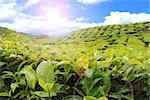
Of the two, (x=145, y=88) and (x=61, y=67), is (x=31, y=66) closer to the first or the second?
(x=61, y=67)

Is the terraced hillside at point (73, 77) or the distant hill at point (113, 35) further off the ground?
the distant hill at point (113, 35)

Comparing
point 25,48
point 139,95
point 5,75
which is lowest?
point 139,95

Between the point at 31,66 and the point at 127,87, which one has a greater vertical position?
the point at 31,66

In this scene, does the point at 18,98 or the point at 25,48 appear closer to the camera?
the point at 18,98

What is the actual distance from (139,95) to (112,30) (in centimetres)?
1876

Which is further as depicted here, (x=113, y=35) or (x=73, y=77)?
(x=113, y=35)

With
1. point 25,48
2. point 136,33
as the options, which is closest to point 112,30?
point 136,33

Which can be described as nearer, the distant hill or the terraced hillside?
the terraced hillside

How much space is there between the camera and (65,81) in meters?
2.08

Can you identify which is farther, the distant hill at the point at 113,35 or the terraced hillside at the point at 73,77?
the distant hill at the point at 113,35

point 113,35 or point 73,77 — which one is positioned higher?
point 113,35

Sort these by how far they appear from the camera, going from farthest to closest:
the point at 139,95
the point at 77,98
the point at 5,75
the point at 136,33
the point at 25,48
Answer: the point at 136,33, the point at 25,48, the point at 5,75, the point at 139,95, the point at 77,98

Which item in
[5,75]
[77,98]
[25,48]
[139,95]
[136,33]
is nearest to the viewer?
[77,98]

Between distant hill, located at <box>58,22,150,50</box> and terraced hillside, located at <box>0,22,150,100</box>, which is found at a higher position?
distant hill, located at <box>58,22,150,50</box>
